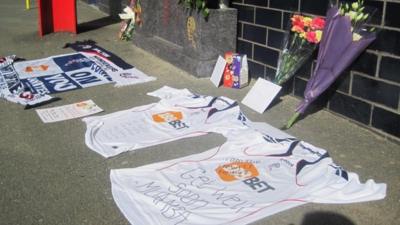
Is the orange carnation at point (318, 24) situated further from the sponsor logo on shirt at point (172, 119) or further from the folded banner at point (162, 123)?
the sponsor logo on shirt at point (172, 119)

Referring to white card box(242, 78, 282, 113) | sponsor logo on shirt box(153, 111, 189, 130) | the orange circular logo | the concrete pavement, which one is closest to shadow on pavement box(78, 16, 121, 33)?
the concrete pavement

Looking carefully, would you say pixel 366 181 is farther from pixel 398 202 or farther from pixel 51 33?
pixel 51 33

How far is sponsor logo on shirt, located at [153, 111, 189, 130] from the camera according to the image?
4102mm

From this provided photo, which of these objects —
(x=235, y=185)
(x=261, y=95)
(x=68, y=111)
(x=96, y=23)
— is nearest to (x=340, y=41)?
(x=261, y=95)

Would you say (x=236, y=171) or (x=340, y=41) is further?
(x=340, y=41)

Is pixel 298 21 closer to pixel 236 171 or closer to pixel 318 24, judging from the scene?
pixel 318 24

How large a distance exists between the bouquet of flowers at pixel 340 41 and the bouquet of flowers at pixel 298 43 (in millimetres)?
146

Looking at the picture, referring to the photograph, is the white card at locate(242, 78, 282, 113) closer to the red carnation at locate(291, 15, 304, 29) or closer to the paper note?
the red carnation at locate(291, 15, 304, 29)

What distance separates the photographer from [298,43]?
164 inches

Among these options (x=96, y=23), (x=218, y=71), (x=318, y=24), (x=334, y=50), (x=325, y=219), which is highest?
(x=318, y=24)

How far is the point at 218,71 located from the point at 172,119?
118 centimetres

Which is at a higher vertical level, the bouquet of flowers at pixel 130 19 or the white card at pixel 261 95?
the bouquet of flowers at pixel 130 19

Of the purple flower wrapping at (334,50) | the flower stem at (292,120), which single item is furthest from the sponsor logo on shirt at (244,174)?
the purple flower wrapping at (334,50)

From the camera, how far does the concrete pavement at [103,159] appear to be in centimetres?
280
